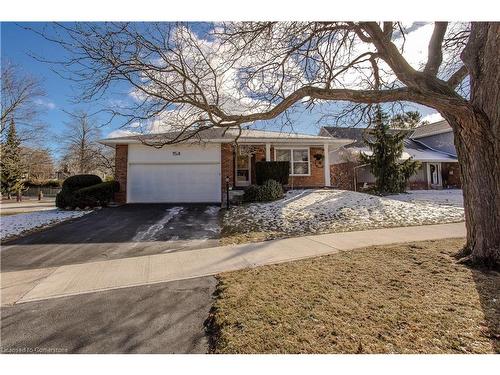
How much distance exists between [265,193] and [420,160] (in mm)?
14424

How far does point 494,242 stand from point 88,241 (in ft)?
27.8

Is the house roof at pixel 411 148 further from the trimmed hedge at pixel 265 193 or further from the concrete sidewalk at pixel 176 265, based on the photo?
the concrete sidewalk at pixel 176 265

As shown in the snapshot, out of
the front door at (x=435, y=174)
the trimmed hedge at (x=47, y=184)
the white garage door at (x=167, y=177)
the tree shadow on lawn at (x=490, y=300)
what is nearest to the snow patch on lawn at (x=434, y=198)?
the front door at (x=435, y=174)

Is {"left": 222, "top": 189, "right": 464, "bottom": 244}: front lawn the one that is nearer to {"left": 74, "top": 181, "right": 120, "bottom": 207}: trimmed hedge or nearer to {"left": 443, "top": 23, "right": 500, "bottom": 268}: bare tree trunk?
{"left": 443, "top": 23, "right": 500, "bottom": 268}: bare tree trunk

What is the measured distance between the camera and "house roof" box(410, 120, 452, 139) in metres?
23.3

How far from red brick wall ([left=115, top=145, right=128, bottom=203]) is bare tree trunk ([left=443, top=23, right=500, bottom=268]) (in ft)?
44.1

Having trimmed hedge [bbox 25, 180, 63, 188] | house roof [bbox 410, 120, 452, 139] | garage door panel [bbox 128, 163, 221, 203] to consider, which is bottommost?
garage door panel [bbox 128, 163, 221, 203]

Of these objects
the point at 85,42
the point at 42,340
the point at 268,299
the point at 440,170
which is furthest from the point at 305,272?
the point at 440,170

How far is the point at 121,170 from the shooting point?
13906mm

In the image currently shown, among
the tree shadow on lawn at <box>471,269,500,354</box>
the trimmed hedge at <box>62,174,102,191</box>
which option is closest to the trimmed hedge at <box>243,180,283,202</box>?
the trimmed hedge at <box>62,174,102,191</box>

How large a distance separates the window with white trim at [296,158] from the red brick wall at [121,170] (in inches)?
315

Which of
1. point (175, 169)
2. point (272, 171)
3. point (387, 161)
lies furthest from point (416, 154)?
point (175, 169)

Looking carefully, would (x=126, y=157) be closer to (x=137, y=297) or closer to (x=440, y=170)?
(x=137, y=297)

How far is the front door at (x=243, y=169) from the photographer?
1552 centimetres
